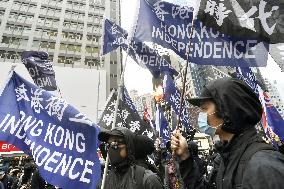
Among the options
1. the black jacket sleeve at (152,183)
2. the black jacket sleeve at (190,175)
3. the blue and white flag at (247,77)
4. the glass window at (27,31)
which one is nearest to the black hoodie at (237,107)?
the black jacket sleeve at (190,175)

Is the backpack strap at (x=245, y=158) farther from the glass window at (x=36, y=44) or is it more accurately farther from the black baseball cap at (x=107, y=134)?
the glass window at (x=36, y=44)

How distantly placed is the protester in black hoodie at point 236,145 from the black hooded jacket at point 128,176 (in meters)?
0.89

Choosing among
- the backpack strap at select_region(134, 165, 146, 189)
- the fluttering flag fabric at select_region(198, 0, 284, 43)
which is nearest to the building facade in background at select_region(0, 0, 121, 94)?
the fluttering flag fabric at select_region(198, 0, 284, 43)

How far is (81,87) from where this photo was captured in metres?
35.3

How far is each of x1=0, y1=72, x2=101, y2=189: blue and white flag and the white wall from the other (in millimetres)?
29995

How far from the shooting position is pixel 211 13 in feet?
11.2

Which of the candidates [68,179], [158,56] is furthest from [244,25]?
[158,56]

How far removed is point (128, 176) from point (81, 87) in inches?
1293

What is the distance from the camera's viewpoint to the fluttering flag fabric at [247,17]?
124 inches

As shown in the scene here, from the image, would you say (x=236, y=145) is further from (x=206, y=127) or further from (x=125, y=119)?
(x=125, y=119)

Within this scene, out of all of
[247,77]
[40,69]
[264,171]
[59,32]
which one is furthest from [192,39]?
[59,32]

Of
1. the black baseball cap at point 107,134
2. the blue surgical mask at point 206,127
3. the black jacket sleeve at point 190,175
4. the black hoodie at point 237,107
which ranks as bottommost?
the black jacket sleeve at point 190,175

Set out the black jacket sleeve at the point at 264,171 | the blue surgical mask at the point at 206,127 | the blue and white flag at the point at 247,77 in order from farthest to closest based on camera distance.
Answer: the blue and white flag at the point at 247,77
the blue surgical mask at the point at 206,127
the black jacket sleeve at the point at 264,171

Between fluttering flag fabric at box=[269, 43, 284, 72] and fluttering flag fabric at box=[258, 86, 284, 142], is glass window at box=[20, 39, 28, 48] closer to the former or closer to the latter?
fluttering flag fabric at box=[258, 86, 284, 142]
